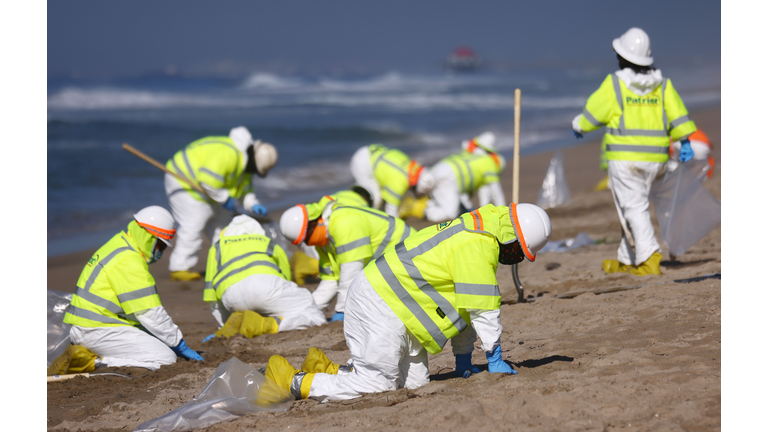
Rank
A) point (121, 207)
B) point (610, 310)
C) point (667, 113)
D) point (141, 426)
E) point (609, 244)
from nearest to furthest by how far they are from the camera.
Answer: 1. point (141, 426)
2. point (610, 310)
3. point (667, 113)
4. point (609, 244)
5. point (121, 207)

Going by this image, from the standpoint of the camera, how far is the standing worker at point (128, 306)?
508cm

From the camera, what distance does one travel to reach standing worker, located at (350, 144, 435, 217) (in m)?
9.46

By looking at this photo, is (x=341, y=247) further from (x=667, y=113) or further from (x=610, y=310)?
(x=667, y=113)

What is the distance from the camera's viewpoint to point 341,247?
5.75 metres

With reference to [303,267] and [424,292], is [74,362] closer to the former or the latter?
[424,292]

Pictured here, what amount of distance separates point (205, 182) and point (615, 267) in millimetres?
4734

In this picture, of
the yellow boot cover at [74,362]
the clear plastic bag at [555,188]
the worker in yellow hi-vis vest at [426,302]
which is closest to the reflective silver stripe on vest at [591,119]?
the worker in yellow hi-vis vest at [426,302]

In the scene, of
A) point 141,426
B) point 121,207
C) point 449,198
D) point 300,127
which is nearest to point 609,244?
point 449,198

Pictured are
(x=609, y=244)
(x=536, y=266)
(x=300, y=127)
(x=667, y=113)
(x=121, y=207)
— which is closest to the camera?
(x=667, y=113)

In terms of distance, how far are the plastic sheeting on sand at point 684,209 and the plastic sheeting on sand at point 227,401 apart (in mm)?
4101

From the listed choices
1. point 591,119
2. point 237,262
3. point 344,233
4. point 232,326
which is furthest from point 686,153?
point 232,326

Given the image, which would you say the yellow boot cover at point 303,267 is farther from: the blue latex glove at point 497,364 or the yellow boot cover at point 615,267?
the blue latex glove at point 497,364

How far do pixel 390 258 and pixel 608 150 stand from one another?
11.2ft

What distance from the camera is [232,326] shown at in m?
6.05
